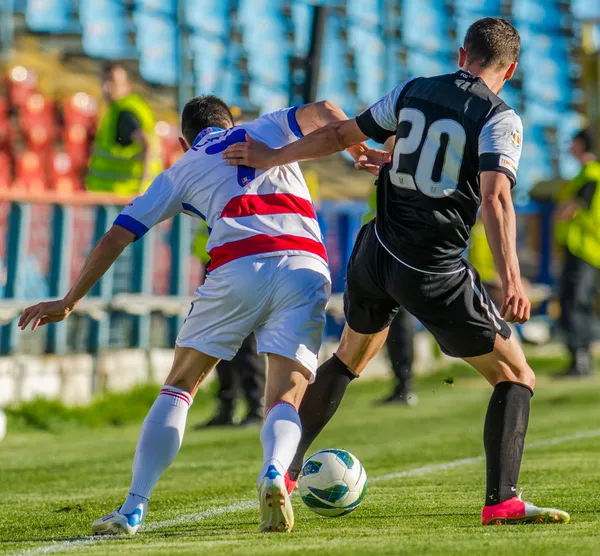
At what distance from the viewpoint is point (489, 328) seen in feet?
15.4

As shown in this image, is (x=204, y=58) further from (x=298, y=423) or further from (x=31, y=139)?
(x=298, y=423)

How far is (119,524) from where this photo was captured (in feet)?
14.7

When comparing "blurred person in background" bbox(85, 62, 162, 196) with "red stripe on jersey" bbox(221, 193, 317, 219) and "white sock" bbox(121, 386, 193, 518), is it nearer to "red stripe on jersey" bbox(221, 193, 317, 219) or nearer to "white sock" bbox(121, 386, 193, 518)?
"red stripe on jersey" bbox(221, 193, 317, 219)

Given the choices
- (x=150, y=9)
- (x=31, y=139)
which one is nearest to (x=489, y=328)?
(x=31, y=139)

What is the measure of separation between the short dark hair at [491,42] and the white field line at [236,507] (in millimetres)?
2174

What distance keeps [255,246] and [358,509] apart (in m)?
1.27

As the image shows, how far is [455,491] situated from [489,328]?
4.55 feet

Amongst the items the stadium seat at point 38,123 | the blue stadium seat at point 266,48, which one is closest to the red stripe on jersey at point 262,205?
the stadium seat at point 38,123

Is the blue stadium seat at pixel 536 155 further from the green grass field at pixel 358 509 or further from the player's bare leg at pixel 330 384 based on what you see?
the player's bare leg at pixel 330 384

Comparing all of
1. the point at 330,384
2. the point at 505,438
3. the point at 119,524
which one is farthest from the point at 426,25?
the point at 119,524

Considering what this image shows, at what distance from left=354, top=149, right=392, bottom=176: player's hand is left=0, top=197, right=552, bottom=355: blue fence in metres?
5.58

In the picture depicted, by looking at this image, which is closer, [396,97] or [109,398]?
[396,97]

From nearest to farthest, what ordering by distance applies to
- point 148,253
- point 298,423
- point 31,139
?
point 298,423, point 148,253, point 31,139

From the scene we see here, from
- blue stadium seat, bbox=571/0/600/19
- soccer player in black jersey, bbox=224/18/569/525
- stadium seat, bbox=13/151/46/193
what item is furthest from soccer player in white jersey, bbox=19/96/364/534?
blue stadium seat, bbox=571/0/600/19
